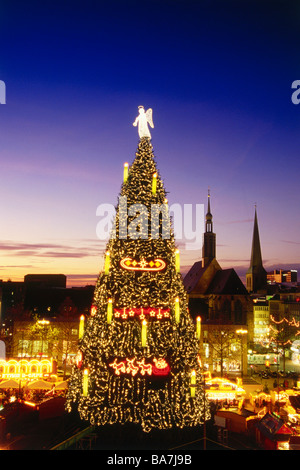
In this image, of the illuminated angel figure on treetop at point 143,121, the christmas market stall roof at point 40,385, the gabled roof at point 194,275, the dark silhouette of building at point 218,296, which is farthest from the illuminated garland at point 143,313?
the gabled roof at point 194,275

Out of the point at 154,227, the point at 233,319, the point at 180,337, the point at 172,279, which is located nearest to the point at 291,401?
the point at 180,337

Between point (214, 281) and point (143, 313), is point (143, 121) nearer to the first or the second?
point (143, 313)

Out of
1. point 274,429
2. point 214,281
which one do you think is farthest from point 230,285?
point 274,429

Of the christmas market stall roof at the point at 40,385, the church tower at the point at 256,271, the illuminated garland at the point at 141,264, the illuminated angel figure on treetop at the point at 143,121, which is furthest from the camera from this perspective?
the church tower at the point at 256,271

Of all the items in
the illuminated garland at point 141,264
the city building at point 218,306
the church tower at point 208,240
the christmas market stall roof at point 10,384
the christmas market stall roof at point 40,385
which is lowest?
the christmas market stall roof at point 40,385

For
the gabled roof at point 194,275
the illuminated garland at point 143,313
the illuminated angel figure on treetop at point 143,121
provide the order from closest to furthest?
the illuminated garland at point 143,313 → the illuminated angel figure on treetop at point 143,121 → the gabled roof at point 194,275

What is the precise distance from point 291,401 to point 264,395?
11.0ft

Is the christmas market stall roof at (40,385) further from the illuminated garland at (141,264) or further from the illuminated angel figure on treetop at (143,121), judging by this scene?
the illuminated angel figure on treetop at (143,121)

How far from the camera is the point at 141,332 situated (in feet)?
62.0

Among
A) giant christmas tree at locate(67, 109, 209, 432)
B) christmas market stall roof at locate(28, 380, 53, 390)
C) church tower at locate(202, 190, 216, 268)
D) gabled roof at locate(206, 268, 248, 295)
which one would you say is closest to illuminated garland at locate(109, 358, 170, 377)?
giant christmas tree at locate(67, 109, 209, 432)

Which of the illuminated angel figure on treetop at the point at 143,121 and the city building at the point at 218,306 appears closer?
the illuminated angel figure on treetop at the point at 143,121

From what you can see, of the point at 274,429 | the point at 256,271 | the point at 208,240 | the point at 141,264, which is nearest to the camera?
the point at 274,429

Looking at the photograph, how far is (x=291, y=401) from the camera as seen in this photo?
81.6 ft

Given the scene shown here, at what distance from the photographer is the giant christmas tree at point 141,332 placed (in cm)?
1875
